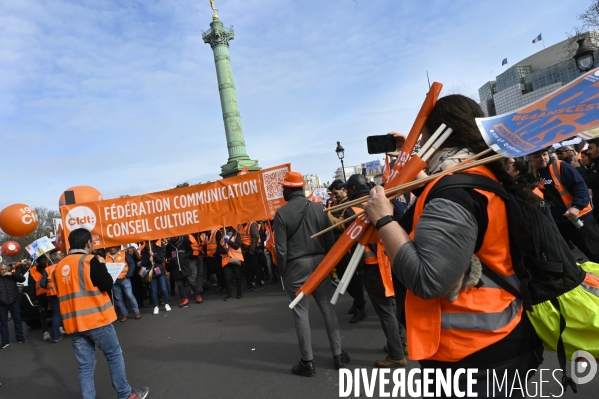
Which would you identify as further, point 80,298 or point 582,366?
point 80,298

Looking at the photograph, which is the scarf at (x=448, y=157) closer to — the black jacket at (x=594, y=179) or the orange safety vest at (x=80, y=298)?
the orange safety vest at (x=80, y=298)

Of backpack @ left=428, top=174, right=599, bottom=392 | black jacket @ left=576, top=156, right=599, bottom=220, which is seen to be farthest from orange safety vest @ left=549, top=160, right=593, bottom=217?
backpack @ left=428, top=174, right=599, bottom=392

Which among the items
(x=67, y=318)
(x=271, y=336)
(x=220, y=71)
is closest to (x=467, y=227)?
(x=67, y=318)

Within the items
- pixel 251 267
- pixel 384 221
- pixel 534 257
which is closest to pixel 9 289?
pixel 251 267

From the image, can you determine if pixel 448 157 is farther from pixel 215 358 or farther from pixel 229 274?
pixel 229 274

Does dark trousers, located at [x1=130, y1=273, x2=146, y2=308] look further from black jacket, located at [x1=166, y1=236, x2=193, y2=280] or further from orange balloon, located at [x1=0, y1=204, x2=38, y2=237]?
orange balloon, located at [x1=0, y1=204, x2=38, y2=237]

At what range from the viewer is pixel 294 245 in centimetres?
421

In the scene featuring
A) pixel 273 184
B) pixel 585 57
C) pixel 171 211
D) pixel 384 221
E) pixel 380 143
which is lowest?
pixel 384 221

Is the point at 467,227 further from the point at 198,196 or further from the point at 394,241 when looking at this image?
the point at 198,196

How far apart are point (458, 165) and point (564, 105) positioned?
396mm

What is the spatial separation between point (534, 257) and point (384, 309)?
278cm

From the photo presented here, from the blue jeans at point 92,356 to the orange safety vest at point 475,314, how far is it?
134 inches

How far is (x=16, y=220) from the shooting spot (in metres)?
9.96

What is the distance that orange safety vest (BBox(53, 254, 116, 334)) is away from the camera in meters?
3.64
